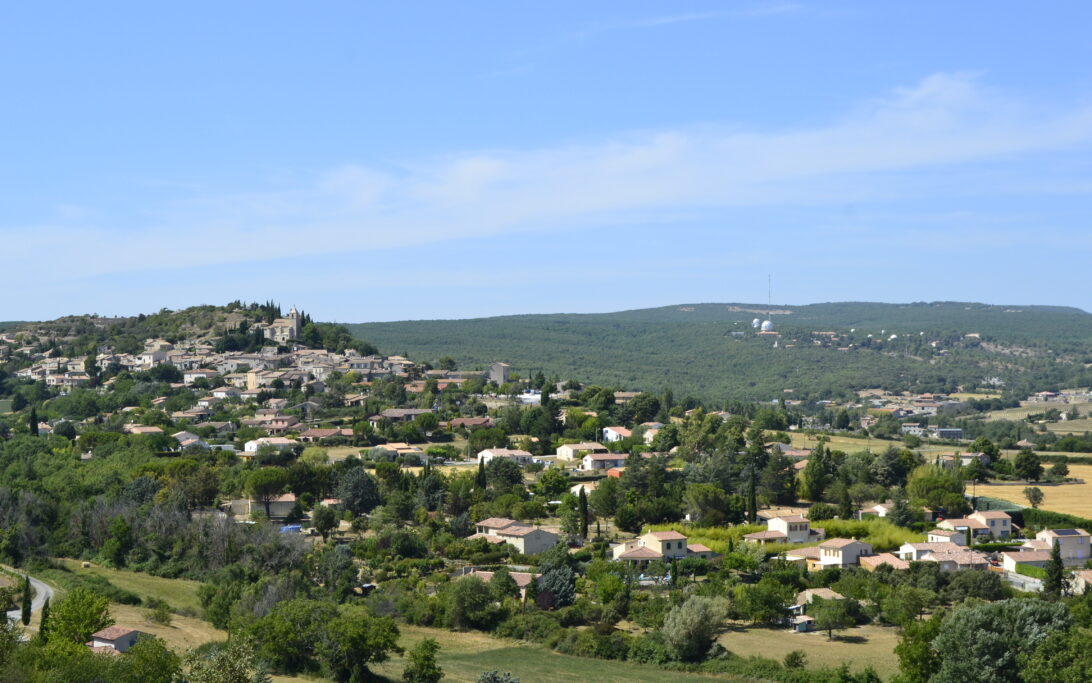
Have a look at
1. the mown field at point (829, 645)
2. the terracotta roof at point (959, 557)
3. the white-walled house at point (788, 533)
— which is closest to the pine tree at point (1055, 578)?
the terracotta roof at point (959, 557)

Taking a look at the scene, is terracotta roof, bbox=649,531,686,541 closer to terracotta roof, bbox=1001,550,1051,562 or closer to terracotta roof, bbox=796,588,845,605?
terracotta roof, bbox=796,588,845,605

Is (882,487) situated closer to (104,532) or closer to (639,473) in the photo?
(639,473)

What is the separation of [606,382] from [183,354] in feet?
161

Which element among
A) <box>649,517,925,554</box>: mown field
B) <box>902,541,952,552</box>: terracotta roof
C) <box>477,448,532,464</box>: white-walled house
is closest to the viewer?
<box>902,541,952,552</box>: terracotta roof

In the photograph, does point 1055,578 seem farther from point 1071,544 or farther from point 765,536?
point 765,536

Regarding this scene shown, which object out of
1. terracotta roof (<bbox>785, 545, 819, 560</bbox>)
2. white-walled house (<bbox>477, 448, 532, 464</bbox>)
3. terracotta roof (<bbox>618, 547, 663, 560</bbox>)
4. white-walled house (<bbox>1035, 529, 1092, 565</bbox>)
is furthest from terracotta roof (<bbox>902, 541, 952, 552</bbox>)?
white-walled house (<bbox>477, 448, 532, 464</bbox>)

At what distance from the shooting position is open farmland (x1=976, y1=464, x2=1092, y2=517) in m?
51.5

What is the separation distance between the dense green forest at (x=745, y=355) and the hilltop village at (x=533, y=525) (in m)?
57.0

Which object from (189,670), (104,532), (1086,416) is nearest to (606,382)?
(1086,416)

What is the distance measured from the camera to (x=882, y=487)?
53.8 meters

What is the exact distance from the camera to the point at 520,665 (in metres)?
33.6

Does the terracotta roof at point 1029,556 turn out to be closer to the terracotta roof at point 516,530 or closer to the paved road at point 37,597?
the terracotta roof at point 516,530

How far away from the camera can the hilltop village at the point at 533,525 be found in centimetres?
3438

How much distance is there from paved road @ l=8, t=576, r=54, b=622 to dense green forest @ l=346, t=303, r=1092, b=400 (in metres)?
86.4
